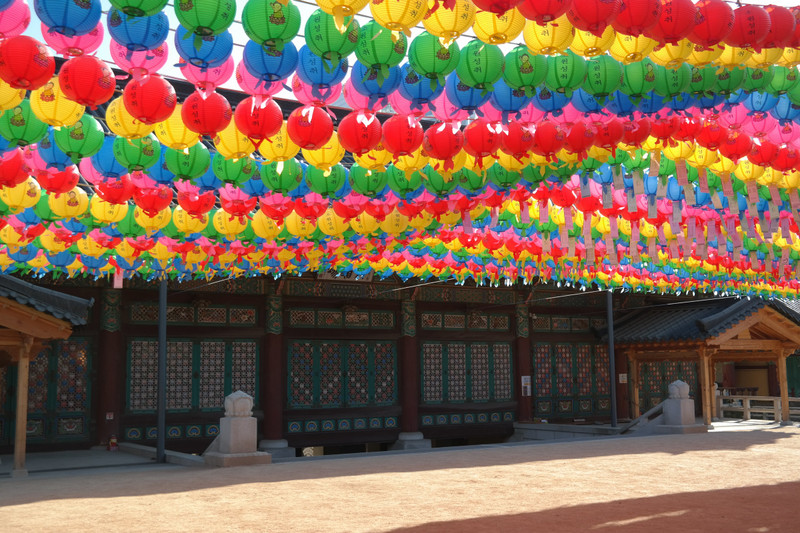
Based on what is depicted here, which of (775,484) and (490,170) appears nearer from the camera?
(490,170)

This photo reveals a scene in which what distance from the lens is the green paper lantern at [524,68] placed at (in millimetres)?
5492

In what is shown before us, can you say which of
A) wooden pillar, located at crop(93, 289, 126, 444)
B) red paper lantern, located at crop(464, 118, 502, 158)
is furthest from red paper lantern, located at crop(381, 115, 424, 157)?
wooden pillar, located at crop(93, 289, 126, 444)

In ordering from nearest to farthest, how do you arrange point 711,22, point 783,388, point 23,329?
point 711,22 < point 23,329 < point 783,388

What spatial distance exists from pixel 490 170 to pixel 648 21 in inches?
136

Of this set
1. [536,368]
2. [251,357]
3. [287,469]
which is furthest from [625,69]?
[536,368]

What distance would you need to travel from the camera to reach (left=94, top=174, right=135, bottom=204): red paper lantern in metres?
7.41

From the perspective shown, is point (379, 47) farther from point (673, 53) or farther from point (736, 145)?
point (736, 145)

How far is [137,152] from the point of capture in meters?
6.52

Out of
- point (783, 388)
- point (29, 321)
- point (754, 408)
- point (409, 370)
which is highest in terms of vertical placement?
point (29, 321)

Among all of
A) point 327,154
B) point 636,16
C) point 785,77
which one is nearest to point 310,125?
point 327,154

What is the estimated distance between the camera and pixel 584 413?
22.3m

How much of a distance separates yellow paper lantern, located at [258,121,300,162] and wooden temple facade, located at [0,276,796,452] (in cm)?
930

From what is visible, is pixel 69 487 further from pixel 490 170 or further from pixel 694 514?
pixel 694 514

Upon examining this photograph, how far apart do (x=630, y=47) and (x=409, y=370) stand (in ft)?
48.7
